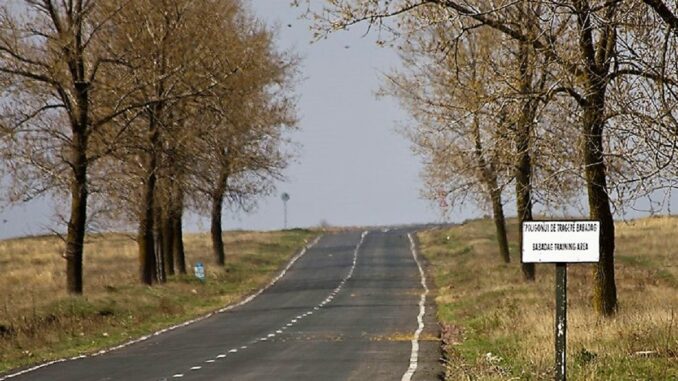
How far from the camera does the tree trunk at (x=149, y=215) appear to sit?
40037mm

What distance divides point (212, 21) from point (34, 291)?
10632 millimetres

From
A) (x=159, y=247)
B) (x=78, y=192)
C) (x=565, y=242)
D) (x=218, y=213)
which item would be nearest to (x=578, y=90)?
(x=565, y=242)

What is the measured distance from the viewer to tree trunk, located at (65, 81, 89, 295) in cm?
3466

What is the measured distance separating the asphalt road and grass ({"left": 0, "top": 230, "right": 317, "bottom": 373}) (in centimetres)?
145

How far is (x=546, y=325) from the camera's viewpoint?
67.6 feet

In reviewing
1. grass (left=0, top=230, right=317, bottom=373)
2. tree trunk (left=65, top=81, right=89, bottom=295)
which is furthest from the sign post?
tree trunk (left=65, top=81, right=89, bottom=295)

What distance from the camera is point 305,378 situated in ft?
59.2

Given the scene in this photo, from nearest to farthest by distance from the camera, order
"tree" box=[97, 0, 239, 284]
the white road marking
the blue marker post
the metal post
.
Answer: the metal post, the white road marking, "tree" box=[97, 0, 239, 284], the blue marker post

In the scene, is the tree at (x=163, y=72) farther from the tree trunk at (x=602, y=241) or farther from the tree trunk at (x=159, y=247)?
the tree trunk at (x=602, y=241)

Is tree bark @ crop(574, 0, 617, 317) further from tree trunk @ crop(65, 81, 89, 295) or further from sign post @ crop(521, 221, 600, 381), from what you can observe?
tree trunk @ crop(65, 81, 89, 295)

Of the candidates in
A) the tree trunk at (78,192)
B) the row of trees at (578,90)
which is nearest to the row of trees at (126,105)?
the tree trunk at (78,192)

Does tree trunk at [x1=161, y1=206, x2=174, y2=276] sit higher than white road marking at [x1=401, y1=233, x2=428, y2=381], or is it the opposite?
tree trunk at [x1=161, y1=206, x2=174, y2=276]

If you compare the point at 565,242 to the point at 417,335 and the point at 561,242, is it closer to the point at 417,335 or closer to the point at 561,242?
the point at 561,242

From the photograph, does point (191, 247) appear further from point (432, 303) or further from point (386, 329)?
point (386, 329)
